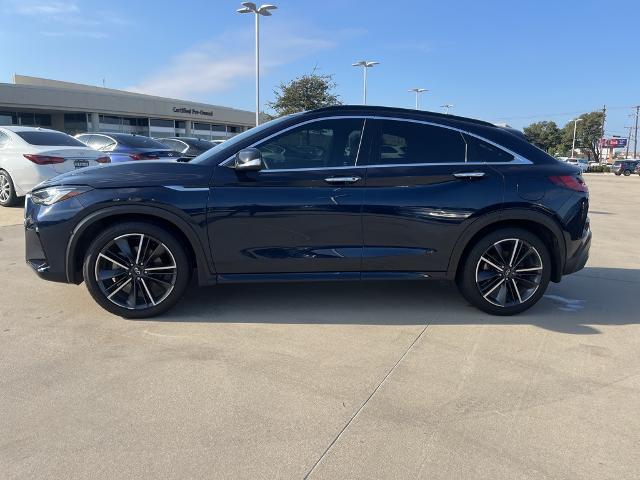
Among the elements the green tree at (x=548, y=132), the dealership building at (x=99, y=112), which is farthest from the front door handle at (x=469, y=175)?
the green tree at (x=548, y=132)

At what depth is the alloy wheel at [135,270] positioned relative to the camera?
158 inches

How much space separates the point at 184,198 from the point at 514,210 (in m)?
2.77

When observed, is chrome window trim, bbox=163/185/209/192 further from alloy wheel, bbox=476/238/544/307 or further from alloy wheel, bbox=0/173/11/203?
alloy wheel, bbox=0/173/11/203

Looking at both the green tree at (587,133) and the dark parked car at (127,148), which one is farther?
A: the green tree at (587,133)

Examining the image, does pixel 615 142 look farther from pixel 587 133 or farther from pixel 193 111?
pixel 193 111

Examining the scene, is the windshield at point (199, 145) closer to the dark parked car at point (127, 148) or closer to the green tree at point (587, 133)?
the dark parked car at point (127, 148)

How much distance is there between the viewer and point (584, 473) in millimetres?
2342

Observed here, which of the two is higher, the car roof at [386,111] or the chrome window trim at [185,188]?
the car roof at [386,111]

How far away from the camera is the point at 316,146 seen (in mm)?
4137

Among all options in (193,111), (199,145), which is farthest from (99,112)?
(199,145)

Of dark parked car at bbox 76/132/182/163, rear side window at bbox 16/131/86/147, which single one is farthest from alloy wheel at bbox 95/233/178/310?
dark parked car at bbox 76/132/182/163

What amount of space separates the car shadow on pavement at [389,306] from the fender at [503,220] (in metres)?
0.52

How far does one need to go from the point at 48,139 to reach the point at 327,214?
26.2 ft

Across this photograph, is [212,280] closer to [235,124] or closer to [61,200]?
Answer: [61,200]
